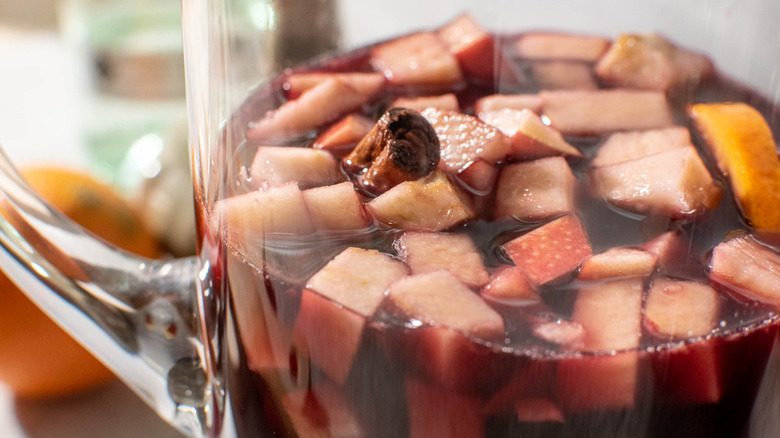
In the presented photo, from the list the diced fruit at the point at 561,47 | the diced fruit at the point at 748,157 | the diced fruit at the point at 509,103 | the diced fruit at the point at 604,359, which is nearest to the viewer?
the diced fruit at the point at 604,359

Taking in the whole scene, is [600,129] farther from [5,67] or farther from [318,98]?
[5,67]

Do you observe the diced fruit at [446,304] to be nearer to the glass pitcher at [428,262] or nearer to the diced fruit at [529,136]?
the glass pitcher at [428,262]

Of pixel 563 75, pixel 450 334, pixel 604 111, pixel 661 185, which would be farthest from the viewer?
pixel 563 75

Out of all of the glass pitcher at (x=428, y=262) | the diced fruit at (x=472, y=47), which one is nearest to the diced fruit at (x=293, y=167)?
the glass pitcher at (x=428, y=262)

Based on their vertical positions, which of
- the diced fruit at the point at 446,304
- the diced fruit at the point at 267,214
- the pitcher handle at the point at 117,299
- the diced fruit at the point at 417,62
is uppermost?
the diced fruit at the point at 417,62

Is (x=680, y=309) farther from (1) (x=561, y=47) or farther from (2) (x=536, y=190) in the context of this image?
(1) (x=561, y=47)

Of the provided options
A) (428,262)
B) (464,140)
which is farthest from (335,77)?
(428,262)
